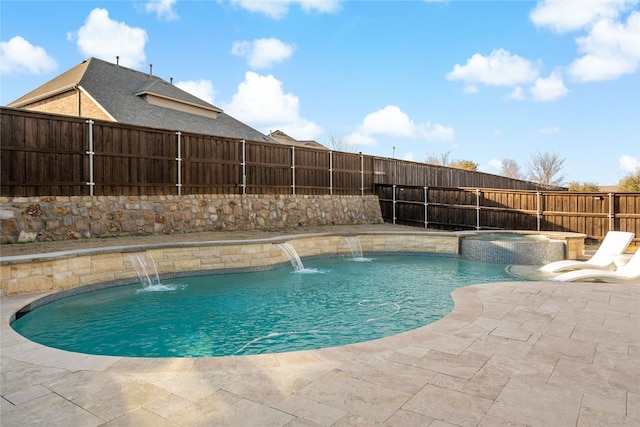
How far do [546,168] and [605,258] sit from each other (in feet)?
125

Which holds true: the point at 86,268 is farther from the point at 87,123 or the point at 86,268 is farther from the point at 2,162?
the point at 87,123

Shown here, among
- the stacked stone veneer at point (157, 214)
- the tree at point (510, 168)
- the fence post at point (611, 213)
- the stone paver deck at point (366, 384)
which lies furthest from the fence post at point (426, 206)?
the tree at point (510, 168)

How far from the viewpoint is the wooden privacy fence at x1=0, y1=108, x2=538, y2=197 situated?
8.37 metres

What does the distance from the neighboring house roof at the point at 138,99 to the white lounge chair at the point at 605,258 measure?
13.0 metres

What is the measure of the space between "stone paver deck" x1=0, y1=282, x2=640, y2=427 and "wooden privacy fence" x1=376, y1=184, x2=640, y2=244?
923 centimetres

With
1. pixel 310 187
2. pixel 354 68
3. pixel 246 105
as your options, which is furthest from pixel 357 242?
pixel 246 105

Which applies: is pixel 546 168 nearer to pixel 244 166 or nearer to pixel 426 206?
pixel 426 206

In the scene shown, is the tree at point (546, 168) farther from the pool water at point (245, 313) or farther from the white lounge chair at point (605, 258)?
the pool water at point (245, 313)

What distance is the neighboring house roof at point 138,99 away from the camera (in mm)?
15641

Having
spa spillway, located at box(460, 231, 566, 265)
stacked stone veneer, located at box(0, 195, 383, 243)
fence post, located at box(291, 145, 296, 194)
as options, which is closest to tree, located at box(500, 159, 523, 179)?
stacked stone veneer, located at box(0, 195, 383, 243)

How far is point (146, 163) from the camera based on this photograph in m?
10.4

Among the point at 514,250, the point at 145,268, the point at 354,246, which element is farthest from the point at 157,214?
the point at 514,250

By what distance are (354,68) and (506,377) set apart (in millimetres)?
20401

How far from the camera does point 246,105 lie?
2764 cm
